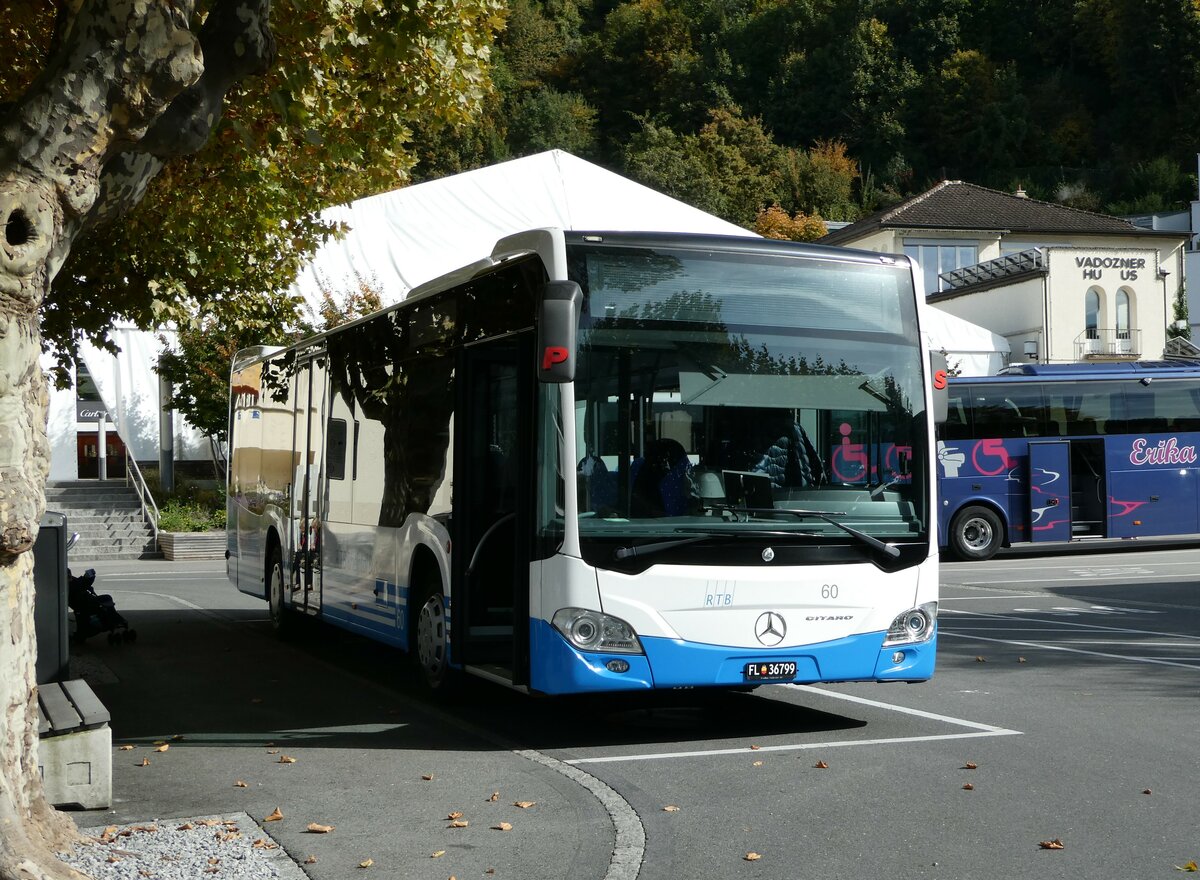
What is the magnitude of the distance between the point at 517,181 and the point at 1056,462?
14936 mm

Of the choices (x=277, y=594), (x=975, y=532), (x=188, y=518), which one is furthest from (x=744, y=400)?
(x=188, y=518)

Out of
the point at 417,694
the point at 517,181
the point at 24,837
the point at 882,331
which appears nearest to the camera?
the point at 24,837

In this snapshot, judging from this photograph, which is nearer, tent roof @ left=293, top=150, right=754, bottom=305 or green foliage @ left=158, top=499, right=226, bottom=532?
green foliage @ left=158, top=499, right=226, bottom=532

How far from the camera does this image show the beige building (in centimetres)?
5619

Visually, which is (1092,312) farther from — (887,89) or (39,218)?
(39,218)

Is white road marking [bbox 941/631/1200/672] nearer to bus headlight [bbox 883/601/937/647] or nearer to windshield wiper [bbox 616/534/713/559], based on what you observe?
bus headlight [bbox 883/601/937/647]

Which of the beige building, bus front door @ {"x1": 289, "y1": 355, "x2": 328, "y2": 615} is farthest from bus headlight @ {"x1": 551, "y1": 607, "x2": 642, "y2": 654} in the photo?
the beige building

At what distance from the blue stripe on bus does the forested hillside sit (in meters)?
78.0

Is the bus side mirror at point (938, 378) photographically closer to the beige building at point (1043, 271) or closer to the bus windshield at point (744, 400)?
the bus windshield at point (744, 400)

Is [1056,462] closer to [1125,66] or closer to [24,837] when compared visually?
[24,837]

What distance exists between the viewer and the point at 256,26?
7176 millimetres

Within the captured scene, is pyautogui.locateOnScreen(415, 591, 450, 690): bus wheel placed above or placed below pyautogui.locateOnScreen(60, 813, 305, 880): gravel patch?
above

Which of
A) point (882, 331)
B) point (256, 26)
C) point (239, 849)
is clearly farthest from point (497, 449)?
point (239, 849)

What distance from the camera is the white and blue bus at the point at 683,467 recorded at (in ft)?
26.8
